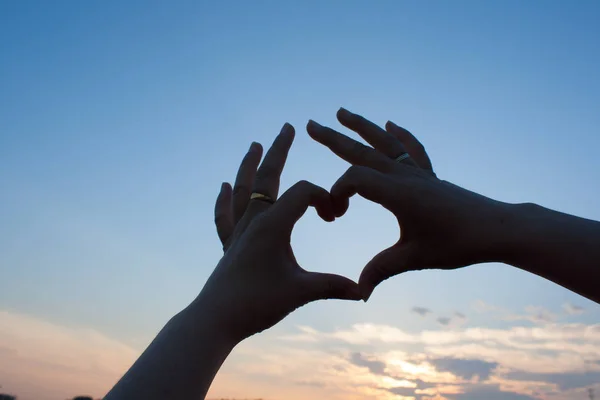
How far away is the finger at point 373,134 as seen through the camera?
362 cm

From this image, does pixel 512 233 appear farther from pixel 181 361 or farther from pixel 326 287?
pixel 181 361

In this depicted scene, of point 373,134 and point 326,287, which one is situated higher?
point 373,134

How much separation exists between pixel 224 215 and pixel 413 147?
5.21ft

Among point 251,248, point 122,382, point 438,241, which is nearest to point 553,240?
point 438,241

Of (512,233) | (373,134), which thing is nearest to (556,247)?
(512,233)

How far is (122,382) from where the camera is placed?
7.76ft

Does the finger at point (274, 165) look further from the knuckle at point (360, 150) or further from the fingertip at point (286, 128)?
the knuckle at point (360, 150)

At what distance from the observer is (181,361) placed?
96.7 inches

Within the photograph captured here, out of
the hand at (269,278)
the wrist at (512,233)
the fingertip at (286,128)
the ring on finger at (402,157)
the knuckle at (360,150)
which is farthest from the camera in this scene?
the fingertip at (286,128)

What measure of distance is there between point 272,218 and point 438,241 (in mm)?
942

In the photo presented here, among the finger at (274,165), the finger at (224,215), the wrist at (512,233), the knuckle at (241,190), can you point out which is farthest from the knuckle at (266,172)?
the wrist at (512,233)

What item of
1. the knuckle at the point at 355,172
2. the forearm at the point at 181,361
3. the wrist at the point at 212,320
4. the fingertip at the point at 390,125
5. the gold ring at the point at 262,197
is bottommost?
the forearm at the point at 181,361

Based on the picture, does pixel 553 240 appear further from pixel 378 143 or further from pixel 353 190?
pixel 378 143

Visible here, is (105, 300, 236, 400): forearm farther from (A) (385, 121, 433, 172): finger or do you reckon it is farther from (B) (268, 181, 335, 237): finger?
(A) (385, 121, 433, 172): finger
